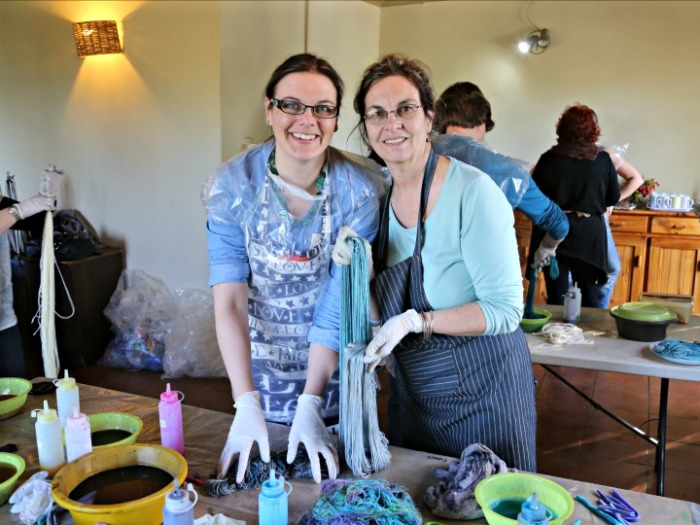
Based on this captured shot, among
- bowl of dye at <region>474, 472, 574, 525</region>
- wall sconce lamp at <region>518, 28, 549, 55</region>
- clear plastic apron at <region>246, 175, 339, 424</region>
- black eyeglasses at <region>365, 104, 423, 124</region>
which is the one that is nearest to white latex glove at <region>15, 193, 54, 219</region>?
clear plastic apron at <region>246, 175, 339, 424</region>

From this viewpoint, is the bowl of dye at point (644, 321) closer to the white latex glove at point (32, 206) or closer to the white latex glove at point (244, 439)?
the white latex glove at point (244, 439)

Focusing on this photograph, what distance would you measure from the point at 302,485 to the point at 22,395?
2.79ft

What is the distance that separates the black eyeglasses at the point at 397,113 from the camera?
1.37m

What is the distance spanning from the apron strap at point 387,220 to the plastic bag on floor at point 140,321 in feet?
8.40

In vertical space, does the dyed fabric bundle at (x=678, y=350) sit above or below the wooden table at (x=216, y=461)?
above

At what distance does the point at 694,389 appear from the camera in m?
3.61

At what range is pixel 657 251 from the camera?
4.55m

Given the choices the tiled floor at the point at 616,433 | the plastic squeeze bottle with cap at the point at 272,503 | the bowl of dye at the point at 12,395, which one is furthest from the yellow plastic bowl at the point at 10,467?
the tiled floor at the point at 616,433

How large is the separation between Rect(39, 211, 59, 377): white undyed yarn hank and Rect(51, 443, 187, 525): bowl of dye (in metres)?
1.29

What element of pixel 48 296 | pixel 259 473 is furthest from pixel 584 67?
pixel 259 473

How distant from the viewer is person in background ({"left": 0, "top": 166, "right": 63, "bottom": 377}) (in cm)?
227

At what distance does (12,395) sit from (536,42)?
4579 mm

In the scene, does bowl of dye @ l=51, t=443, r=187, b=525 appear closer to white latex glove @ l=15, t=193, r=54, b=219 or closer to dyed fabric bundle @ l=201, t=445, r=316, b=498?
dyed fabric bundle @ l=201, t=445, r=316, b=498

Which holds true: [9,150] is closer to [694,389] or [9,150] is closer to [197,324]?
[197,324]
